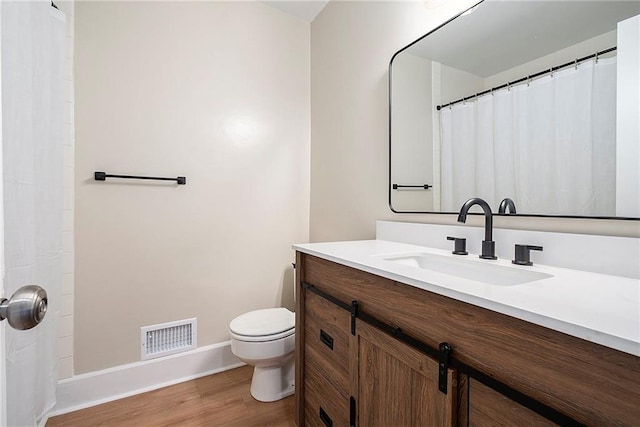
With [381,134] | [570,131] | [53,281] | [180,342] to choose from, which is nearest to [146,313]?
[180,342]

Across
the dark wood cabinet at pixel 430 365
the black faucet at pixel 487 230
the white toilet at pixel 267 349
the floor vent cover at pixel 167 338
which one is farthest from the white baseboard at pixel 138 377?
the black faucet at pixel 487 230

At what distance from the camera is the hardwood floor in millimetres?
1481

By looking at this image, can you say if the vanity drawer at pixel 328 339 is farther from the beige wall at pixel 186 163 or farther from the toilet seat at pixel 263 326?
the beige wall at pixel 186 163

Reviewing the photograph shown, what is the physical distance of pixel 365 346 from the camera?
0.95 metres

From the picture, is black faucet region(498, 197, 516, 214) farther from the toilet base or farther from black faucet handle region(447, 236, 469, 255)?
the toilet base

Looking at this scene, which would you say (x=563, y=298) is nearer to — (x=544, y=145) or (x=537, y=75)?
(x=544, y=145)

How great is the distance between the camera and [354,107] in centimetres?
188

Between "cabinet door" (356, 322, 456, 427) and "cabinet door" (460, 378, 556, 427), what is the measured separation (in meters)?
0.04

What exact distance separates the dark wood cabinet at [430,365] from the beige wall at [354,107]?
604mm

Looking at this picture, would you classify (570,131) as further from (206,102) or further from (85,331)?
(85,331)

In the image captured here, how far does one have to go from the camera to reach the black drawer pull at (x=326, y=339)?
1.14 metres

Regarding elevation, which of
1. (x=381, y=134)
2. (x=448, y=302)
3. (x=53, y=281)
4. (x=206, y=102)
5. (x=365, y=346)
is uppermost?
(x=206, y=102)

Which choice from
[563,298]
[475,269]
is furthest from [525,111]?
[563,298]

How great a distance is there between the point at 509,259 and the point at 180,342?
72.4 inches
